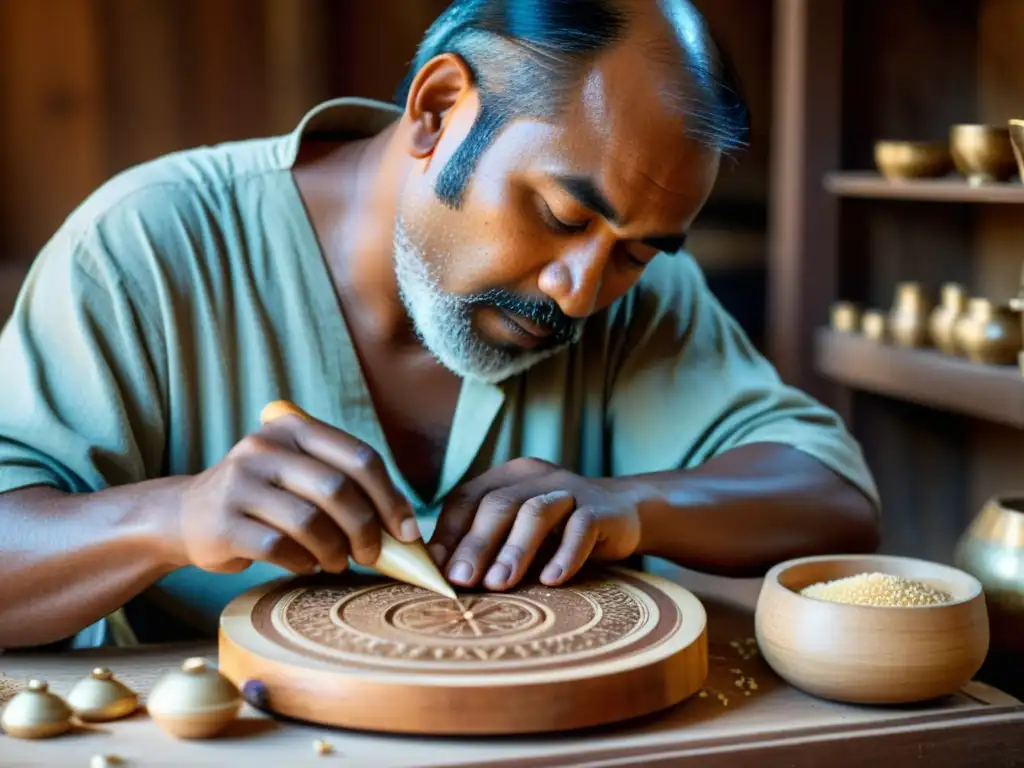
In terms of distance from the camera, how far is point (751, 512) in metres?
1.63

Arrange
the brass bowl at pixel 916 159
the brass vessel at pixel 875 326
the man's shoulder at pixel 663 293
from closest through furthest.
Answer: the man's shoulder at pixel 663 293
the brass bowl at pixel 916 159
the brass vessel at pixel 875 326

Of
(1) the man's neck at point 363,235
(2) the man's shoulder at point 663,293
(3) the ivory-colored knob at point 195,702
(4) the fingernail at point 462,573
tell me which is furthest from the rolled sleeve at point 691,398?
(3) the ivory-colored knob at point 195,702

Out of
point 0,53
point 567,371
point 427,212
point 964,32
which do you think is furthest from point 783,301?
point 0,53

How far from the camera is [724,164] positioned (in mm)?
1727

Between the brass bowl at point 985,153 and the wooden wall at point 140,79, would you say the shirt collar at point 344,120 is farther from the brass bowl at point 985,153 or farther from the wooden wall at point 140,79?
the wooden wall at point 140,79

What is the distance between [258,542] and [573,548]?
34 centimetres

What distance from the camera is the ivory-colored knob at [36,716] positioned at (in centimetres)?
116

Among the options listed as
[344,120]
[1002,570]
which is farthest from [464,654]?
[344,120]

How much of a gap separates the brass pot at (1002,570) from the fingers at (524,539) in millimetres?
507

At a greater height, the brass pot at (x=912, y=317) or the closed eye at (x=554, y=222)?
the closed eye at (x=554, y=222)

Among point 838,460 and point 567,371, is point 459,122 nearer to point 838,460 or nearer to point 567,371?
point 567,371

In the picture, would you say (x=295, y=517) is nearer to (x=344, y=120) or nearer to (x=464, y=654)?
(x=464, y=654)

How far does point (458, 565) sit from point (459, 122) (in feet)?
1.80

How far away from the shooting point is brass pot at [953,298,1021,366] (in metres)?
2.34
